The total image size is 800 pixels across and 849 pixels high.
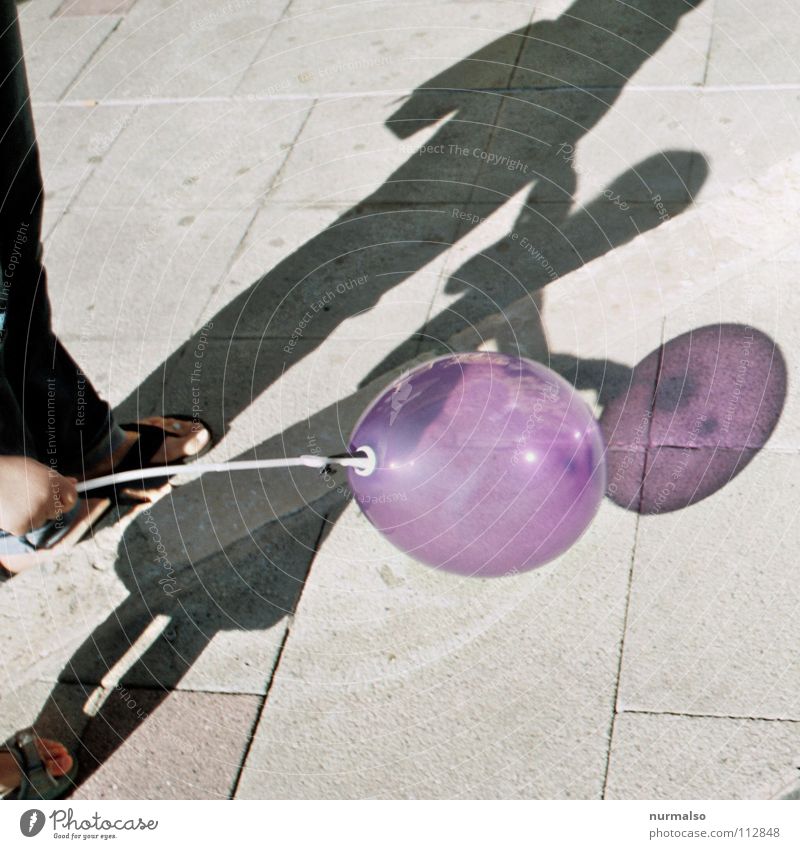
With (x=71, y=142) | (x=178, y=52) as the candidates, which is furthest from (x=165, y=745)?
(x=178, y=52)

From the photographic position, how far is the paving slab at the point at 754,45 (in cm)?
490

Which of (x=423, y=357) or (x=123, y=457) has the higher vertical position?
(x=123, y=457)

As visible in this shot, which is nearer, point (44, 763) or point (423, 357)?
point (44, 763)

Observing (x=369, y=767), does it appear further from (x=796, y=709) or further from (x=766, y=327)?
(x=766, y=327)

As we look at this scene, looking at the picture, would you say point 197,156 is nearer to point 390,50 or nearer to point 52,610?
point 390,50

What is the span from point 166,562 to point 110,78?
12.7 feet

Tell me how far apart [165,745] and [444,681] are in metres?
0.87

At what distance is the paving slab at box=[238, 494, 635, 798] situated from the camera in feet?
9.04

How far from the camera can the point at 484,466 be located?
2621 mm

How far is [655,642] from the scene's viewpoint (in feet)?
9.61

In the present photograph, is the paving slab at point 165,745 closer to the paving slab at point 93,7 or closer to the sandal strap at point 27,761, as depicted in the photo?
the sandal strap at point 27,761

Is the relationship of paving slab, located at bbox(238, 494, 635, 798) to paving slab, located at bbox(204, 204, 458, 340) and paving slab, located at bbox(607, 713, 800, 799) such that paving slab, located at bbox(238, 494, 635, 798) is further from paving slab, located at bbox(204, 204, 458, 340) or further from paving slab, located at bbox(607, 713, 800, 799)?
paving slab, located at bbox(204, 204, 458, 340)

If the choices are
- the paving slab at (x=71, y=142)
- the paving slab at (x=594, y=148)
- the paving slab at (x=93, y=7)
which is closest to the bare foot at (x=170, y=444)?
the paving slab at (x=594, y=148)

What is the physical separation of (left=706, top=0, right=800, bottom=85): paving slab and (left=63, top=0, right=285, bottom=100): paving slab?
272 centimetres
